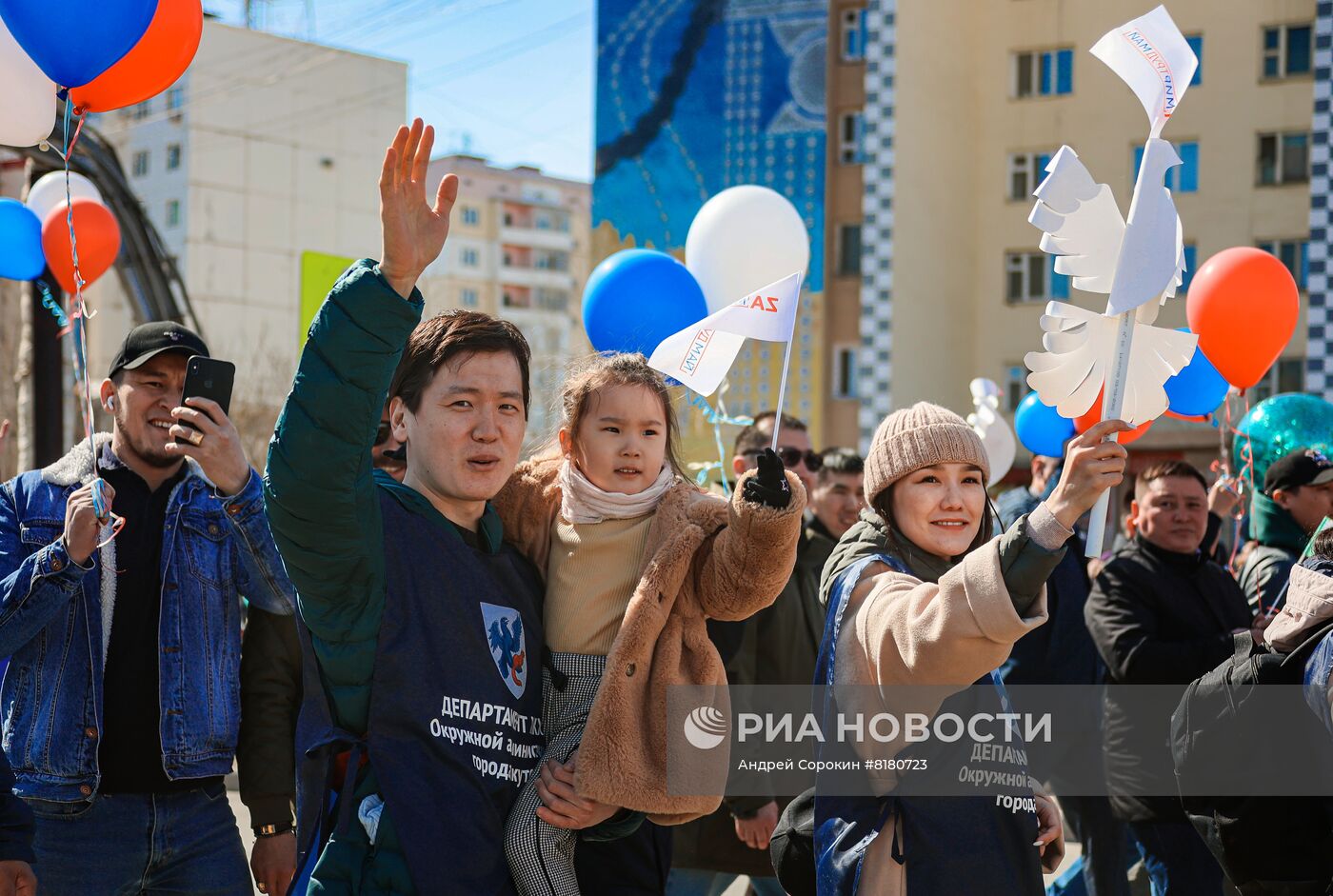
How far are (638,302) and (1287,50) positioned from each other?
26.2 m

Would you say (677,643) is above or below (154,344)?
below

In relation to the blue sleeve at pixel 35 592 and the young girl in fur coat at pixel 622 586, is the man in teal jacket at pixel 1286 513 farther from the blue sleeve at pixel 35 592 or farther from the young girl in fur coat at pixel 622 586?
the blue sleeve at pixel 35 592

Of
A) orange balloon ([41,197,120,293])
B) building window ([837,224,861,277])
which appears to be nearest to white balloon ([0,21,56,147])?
orange balloon ([41,197,120,293])

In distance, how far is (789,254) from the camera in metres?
6.96

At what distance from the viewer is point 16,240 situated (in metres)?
7.69

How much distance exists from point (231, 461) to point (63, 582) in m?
0.62

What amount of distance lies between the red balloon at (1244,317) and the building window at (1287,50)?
23.9 metres

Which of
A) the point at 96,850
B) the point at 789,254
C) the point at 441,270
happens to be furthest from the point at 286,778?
the point at 441,270

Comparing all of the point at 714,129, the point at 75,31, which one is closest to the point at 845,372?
the point at 714,129

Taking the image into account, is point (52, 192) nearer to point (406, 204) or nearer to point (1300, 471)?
point (1300, 471)

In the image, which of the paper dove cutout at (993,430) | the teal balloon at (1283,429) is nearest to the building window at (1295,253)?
the paper dove cutout at (993,430)

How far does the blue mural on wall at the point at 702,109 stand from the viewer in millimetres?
31895

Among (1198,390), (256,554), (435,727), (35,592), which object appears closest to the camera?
(435,727)

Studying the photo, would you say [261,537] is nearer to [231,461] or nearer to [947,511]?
[231,461]
